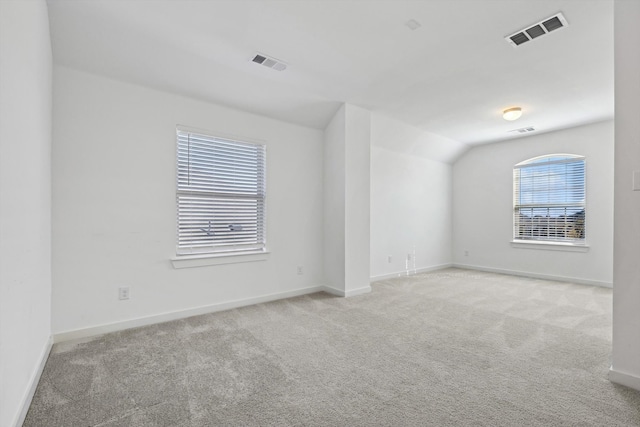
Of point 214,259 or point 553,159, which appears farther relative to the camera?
point 553,159

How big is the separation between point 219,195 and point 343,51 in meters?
2.09

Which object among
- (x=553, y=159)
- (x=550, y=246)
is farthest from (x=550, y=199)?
(x=550, y=246)

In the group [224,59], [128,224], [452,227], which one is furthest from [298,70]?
[452,227]

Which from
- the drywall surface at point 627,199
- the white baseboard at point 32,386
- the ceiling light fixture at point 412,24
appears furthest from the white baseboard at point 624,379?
the white baseboard at point 32,386

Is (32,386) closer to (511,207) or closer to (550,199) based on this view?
(511,207)

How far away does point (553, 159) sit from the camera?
5.35 m

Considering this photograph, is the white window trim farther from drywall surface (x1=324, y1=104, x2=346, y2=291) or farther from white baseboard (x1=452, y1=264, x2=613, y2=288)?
white baseboard (x1=452, y1=264, x2=613, y2=288)

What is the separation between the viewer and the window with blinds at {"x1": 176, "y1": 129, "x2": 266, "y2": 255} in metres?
3.35

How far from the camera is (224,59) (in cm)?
293

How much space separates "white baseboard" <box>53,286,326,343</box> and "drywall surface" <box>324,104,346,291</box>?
50 cm

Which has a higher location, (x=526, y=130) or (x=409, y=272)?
(x=526, y=130)

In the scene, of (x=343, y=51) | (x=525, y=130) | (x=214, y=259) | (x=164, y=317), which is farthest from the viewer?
(x=525, y=130)

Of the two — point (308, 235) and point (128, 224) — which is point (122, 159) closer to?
point (128, 224)

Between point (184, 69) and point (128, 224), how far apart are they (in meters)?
1.63
